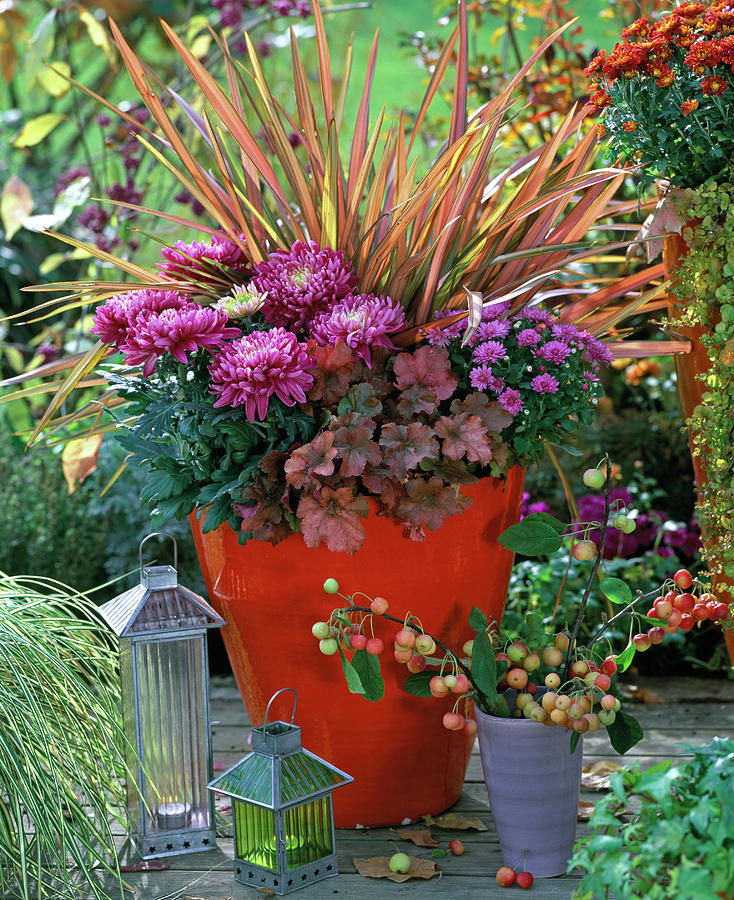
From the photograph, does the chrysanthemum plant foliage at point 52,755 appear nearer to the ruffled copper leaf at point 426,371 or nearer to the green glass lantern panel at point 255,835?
the green glass lantern panel at point 255,835

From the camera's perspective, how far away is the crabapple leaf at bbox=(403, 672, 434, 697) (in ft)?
4.93

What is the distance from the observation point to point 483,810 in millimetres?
1701

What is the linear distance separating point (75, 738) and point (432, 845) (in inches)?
23.5

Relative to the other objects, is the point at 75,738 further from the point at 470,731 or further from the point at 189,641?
the point at 470,731

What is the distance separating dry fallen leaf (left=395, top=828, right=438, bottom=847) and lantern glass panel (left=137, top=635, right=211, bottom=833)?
0.33 m

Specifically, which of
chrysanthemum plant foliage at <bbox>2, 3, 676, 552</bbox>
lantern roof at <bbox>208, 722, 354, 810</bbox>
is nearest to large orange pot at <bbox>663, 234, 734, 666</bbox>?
chrysanthemum plant foliage at <bbox>2, 3, 676, 552</bbox>

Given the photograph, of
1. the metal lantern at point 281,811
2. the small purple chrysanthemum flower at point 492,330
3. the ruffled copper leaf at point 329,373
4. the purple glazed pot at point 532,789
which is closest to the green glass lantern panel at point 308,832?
the metal lantern at point 281,811

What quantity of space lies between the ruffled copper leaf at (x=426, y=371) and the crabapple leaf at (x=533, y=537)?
22 centimetres

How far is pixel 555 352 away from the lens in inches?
59.2

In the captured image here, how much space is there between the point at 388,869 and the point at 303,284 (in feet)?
2.94

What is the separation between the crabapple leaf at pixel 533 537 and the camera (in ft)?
4.79

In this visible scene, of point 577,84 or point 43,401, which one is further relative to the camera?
point 43,401

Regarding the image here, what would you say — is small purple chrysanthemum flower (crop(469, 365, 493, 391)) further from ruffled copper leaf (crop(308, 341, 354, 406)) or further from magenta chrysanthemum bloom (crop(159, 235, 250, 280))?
magenta chrysanthemum bloom (crop(159, 235, 250, 280))

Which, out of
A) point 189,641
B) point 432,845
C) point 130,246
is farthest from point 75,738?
point 130,246
